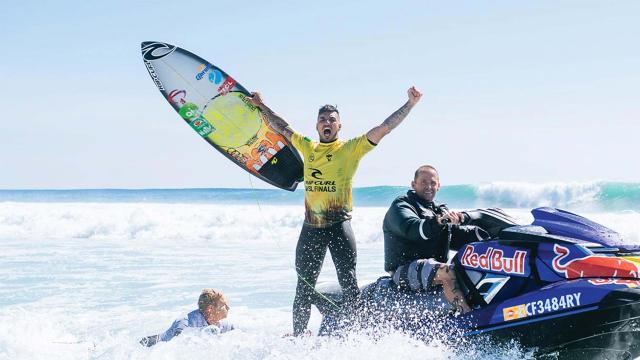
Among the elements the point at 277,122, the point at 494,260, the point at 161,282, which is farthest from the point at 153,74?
the point at 494,260

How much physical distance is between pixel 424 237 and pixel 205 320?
6.48ft

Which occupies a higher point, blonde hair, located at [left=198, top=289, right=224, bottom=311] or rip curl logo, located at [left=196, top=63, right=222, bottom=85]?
rip curl logo, located at [left=196, top=63, right=222, bottom=85]

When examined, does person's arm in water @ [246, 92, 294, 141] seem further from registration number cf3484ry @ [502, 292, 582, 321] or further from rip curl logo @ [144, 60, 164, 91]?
registration number cf3484ry @ [502, 292, 582, 321]

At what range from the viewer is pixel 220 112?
673 centimetres

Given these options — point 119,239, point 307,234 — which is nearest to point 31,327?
point 307,234

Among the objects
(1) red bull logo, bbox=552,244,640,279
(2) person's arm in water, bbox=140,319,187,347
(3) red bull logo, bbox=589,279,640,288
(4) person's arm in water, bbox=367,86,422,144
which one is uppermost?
(4) person's arm in water, bbox=367,86,422,144

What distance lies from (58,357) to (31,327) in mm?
1083

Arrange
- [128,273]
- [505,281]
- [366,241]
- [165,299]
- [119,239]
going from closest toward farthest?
[505,281]
[165,299]
[128,273]
[366,241]
[119,239]

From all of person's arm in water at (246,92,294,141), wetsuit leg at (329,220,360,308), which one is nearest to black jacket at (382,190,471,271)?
wetsuit leg at (329,220,360,308)

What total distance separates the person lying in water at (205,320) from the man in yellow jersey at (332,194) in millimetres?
703

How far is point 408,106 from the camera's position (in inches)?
190

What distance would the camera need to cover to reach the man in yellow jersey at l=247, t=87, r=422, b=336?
4.88 meters

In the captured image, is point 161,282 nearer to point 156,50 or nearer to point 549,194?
point 156,50

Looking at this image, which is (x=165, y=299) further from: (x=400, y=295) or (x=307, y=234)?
(x=400, y=295)
